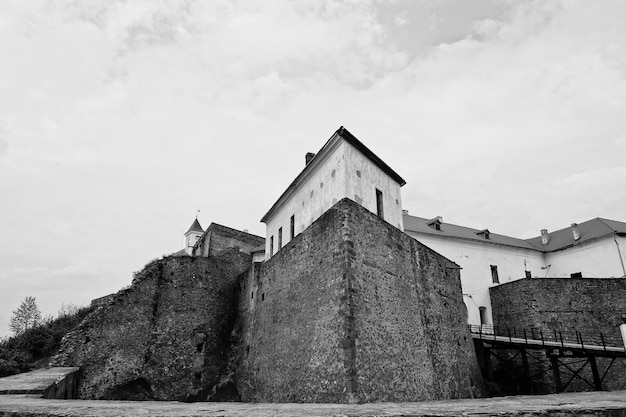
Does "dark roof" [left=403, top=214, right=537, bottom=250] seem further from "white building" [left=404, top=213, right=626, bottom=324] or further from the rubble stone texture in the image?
the rubble stone texture

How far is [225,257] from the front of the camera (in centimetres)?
2094

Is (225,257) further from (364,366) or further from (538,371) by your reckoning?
(538,371)

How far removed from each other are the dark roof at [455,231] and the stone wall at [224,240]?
1127 centimetres

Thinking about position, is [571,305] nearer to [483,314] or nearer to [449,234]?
[483,314]

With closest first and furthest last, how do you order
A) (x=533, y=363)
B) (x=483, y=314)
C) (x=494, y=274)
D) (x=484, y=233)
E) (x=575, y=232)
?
(x=533, y=363) < (x=483, y=314) < (x=494, y=274) < (x=484, y=233) < (x=575, y=232)

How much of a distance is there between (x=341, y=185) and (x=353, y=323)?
16.6 feet

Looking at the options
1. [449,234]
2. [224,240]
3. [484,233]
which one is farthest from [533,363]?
[224,240]

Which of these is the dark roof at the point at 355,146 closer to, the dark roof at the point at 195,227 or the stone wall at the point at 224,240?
the stone wall at the point at 224,240

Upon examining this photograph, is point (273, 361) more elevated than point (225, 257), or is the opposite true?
point (225, 257)

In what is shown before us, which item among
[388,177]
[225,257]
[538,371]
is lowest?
[538,371]

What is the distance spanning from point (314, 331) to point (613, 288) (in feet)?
66.5

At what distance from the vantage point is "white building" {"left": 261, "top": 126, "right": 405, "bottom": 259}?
47.7 ft

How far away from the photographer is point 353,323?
1114 centimetres

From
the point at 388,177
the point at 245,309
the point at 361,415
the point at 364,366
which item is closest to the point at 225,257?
the point at 245,309
